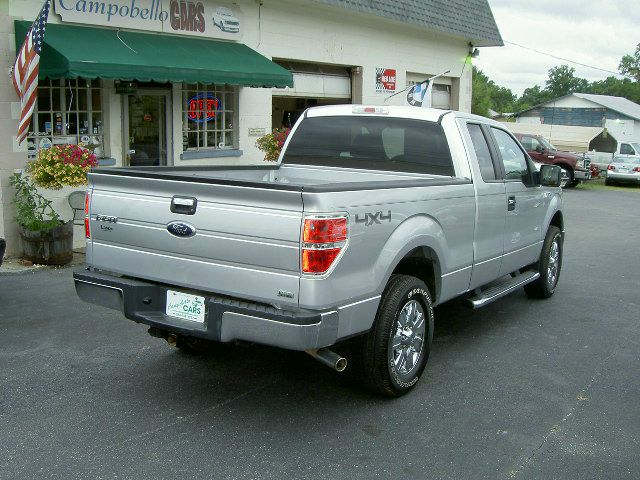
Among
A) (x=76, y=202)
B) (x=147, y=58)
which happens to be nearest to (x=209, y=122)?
(x=147, y=58)

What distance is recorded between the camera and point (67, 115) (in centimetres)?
1073

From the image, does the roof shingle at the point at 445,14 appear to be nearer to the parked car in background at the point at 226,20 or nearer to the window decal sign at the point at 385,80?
the window decal sign at the point at 385,80

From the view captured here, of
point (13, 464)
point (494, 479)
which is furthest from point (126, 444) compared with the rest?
point (494, 479)

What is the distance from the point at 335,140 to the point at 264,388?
7.80 feet

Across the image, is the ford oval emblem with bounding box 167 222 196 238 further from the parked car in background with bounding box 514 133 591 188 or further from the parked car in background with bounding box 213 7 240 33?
the parked car in background with bounding box 514 133 591 188

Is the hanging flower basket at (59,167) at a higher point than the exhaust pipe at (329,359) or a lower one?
higher

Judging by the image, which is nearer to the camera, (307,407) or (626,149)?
(307,407)

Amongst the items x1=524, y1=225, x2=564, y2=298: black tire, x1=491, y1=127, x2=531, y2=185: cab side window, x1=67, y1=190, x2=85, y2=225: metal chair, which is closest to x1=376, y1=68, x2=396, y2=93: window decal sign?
x1=67, y1=190, x2=85, y2=225: metal chair

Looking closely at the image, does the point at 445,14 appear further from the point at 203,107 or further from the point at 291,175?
the point at 291,175

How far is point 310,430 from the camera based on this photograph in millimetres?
4508

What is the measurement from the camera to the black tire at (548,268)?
7758 millimetres

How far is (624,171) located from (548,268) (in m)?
22.0

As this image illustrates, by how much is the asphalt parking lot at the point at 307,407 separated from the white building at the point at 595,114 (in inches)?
1829

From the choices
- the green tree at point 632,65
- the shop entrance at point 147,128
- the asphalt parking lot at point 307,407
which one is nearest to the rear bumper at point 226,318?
the asphalt parking lot at point 307,407
